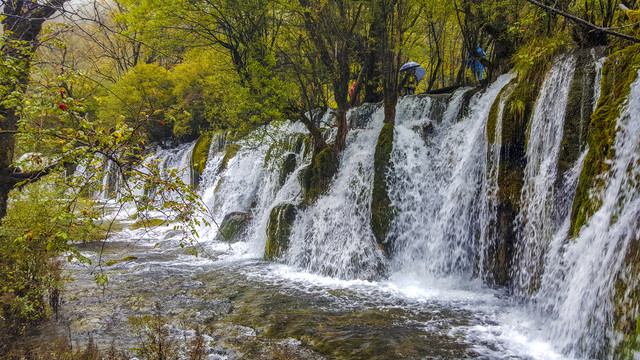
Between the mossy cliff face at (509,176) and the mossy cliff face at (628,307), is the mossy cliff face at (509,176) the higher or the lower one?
the higher one

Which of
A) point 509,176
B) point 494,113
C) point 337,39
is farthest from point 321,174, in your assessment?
point 509,176

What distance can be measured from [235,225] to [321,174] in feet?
13.3

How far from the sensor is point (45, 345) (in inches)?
187

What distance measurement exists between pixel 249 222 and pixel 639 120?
424 inches

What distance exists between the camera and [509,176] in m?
7.41

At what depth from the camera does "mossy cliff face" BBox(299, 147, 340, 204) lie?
10.9m

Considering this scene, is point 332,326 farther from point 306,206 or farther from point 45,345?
point 306,206

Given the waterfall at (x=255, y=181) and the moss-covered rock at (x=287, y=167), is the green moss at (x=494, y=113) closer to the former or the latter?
the waterfall at (x=255, y=181)

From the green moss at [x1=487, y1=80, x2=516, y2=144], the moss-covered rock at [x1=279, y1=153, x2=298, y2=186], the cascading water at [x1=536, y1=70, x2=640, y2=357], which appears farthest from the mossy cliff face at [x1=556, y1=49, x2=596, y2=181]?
the moss-covered rock at [x1=279, y1=153, x2=298, y2=186]

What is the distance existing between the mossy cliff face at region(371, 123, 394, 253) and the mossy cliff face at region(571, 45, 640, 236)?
13.6 feet

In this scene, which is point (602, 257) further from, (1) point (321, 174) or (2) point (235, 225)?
(2) point (235, 225)

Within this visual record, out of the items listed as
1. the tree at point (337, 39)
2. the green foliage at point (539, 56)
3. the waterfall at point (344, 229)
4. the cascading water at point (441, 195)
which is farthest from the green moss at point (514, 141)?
the tree at point (337, 39)

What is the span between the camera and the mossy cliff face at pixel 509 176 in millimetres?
7242

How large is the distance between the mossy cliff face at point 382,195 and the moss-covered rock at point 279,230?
248 centimetres
